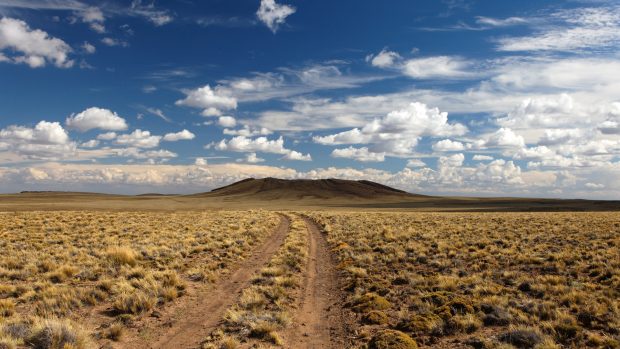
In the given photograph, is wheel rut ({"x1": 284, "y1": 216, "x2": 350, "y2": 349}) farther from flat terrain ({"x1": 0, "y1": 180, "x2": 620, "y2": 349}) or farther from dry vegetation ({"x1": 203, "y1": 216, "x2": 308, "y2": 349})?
dry vegetation ({"x1": 203, "y1": 216, "x2": 308, "y2": 349})

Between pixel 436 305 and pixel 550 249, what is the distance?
12389 mm

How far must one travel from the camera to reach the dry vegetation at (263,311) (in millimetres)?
8797

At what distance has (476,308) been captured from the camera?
35.7 feet

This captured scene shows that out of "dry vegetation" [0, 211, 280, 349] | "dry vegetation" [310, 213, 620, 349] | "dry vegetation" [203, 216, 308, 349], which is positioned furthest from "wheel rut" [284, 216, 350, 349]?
"dry vegetation" [0, 211, 280, 349]

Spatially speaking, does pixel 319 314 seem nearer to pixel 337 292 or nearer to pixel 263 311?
pixel 263 311

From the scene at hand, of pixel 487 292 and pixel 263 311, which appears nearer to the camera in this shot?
pixel 263 311

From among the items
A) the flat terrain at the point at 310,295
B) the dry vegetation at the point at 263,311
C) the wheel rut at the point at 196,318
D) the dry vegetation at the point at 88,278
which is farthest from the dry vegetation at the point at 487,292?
the dry vegetation at the point at 88,278

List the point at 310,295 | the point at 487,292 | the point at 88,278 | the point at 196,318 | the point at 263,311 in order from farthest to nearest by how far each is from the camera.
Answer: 1. the point at 88,278
2. the point at 310,295
3. the point at 487,292
4. the point at 263,311
5. the point at 196,318

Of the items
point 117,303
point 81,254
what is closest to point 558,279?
point 117,303

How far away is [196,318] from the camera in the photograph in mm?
10367

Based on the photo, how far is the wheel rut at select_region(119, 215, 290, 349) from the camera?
8.70 meters

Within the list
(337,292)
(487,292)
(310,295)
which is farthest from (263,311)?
(487,292)

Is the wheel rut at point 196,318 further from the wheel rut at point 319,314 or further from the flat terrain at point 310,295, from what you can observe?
the wheel rut at point 319,314

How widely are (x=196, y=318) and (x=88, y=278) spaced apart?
650cm
